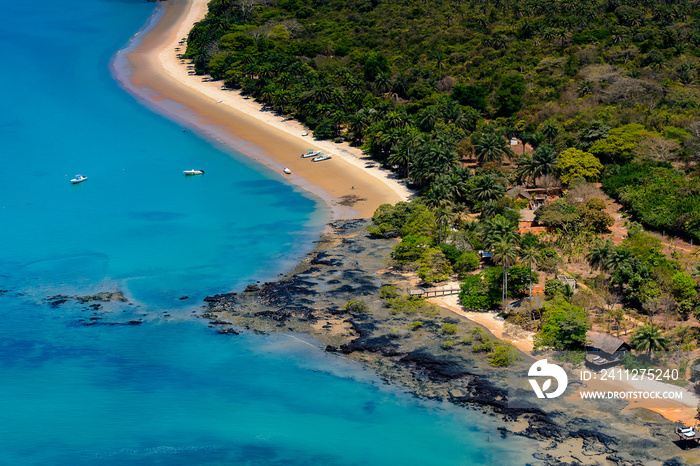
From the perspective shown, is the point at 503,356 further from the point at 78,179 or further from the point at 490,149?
the point at 78,179

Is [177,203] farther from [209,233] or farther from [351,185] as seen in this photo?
[351,185]

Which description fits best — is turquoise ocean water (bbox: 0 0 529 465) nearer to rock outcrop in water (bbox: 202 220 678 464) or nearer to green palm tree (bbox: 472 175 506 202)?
rock outcrop in water (bbox: 202 220 678 464)

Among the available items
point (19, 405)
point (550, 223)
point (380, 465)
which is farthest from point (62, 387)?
point (550, 223)

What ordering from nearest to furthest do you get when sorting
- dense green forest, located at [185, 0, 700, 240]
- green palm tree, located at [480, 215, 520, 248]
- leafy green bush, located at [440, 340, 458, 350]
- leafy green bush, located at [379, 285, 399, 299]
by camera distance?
leafy green bush, located at [440, 340, 458, 350] < green palm tree, located at [480, 215, 520, 248] < leafy green bush, located at [379, 285, 399, 299] < dense green forest, located at [185, 0, 700, 240]

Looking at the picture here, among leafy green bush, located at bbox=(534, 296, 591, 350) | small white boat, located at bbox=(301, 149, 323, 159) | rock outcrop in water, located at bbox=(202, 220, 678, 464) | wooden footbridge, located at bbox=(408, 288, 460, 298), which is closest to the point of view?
rock outcrop in water, located at bbox=(202, 220, 678, 464)

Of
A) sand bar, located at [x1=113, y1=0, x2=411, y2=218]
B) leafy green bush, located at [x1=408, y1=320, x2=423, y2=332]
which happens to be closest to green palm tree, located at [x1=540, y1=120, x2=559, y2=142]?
sand bar, located at [x1=113, y1=0, x2=411, y2=218]

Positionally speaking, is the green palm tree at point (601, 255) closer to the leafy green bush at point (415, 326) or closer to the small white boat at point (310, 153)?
the leafy green bush at point (415, 326)

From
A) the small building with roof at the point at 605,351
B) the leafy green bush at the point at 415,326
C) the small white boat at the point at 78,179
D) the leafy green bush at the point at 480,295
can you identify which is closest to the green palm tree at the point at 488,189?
the leafy green bush at the point at 480,295
